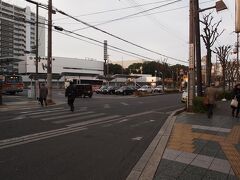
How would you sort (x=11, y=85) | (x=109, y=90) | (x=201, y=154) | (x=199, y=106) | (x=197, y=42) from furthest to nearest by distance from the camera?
(x=109, y=90), (x=11, y=85), (x=197, y=42), (x=199, y=106), (x=201, y=154)

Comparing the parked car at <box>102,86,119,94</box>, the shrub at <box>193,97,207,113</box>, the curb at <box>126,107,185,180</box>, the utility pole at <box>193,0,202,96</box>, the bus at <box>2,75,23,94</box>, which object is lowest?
the curb at <box>126,107,185,180</box>

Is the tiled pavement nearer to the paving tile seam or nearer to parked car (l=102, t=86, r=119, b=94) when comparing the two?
the paving tile seam

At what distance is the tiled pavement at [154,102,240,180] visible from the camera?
6590mm

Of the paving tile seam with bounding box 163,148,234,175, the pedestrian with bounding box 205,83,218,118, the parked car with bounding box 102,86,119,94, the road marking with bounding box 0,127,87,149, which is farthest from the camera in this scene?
the parked car with bounding box 102,86,119,94

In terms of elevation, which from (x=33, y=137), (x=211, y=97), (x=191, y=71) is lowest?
(x=33, y=137)

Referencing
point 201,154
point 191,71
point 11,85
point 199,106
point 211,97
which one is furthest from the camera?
point 11,85

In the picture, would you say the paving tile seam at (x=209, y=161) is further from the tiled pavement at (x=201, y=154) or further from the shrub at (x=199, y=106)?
the shrub at (x=199, y=106)

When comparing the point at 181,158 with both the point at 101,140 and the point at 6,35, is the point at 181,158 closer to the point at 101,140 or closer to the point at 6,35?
the point at 101,140

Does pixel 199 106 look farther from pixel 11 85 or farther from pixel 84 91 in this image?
pixel 11 85

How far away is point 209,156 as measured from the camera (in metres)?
Answer: 8.05

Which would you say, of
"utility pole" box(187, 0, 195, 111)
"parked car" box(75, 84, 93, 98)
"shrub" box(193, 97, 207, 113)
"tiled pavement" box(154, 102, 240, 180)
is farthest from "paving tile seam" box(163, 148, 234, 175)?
"parked car" box(75, 84, 93, 98)

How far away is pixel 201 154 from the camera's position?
826cm

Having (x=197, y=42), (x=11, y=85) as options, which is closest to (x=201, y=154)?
(x=197, y=42)

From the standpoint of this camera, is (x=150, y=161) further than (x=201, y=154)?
No
